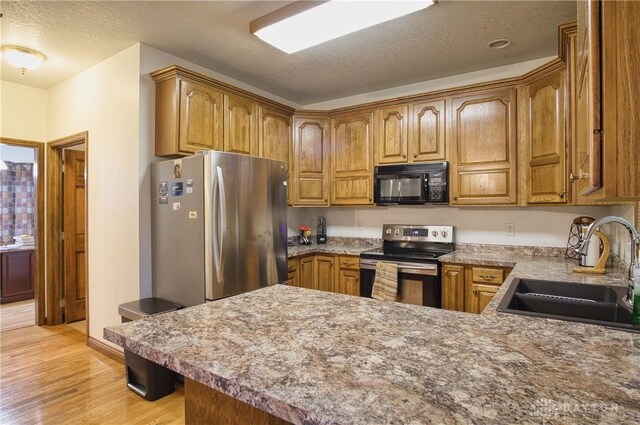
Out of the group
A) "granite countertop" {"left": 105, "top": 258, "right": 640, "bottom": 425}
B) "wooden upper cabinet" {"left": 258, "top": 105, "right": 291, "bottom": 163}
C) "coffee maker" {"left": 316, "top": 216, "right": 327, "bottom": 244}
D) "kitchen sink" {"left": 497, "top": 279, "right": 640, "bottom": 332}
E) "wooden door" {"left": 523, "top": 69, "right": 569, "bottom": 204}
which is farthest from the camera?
"coffee maker" {"left": 316, "top": 216, "right": 327, "bottom": 244}

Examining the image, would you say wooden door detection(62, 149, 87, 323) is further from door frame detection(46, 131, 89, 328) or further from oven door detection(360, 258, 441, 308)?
oven door detection(360, 258, 441, 308)

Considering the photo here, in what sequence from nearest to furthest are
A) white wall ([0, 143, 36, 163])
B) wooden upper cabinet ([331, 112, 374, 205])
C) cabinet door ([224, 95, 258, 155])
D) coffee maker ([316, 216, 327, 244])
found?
cabinet door ([224, 95, 258, 155]) < wooden upper cabinet ([331, 112, 374, 205]) < coffee maker ([316, 216, 327, 244]) < white wall ([0, 143, 36, 163])

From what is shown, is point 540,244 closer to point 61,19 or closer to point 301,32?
point 301,32

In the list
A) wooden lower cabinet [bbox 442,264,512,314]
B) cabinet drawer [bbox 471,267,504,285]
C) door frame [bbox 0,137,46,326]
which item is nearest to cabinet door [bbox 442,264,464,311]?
wooden lower cabinet [bbox 442,264,512,314]

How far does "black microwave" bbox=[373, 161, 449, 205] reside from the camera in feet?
10.5

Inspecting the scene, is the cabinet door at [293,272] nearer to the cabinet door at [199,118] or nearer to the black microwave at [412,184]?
the black microwave at [412,184]

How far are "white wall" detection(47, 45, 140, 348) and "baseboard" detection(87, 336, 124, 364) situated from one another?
0.21 ft

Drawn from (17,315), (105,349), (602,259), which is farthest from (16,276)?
(602,259)

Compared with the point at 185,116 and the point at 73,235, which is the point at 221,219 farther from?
the point at 73,235

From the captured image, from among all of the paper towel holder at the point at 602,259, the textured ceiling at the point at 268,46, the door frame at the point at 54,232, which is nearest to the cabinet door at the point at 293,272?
the textured ceiling at the point at 268,46

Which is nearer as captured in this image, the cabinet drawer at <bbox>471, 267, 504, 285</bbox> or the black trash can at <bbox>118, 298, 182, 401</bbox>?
the black trash can at <bbox>118, 298, 182, 401</bbox>

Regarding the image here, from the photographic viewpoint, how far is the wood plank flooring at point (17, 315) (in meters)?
3.95

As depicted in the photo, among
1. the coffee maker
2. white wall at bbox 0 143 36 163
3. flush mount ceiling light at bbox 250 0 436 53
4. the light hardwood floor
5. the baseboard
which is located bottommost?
the light hardwood floor

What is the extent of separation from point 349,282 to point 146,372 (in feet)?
6.16
